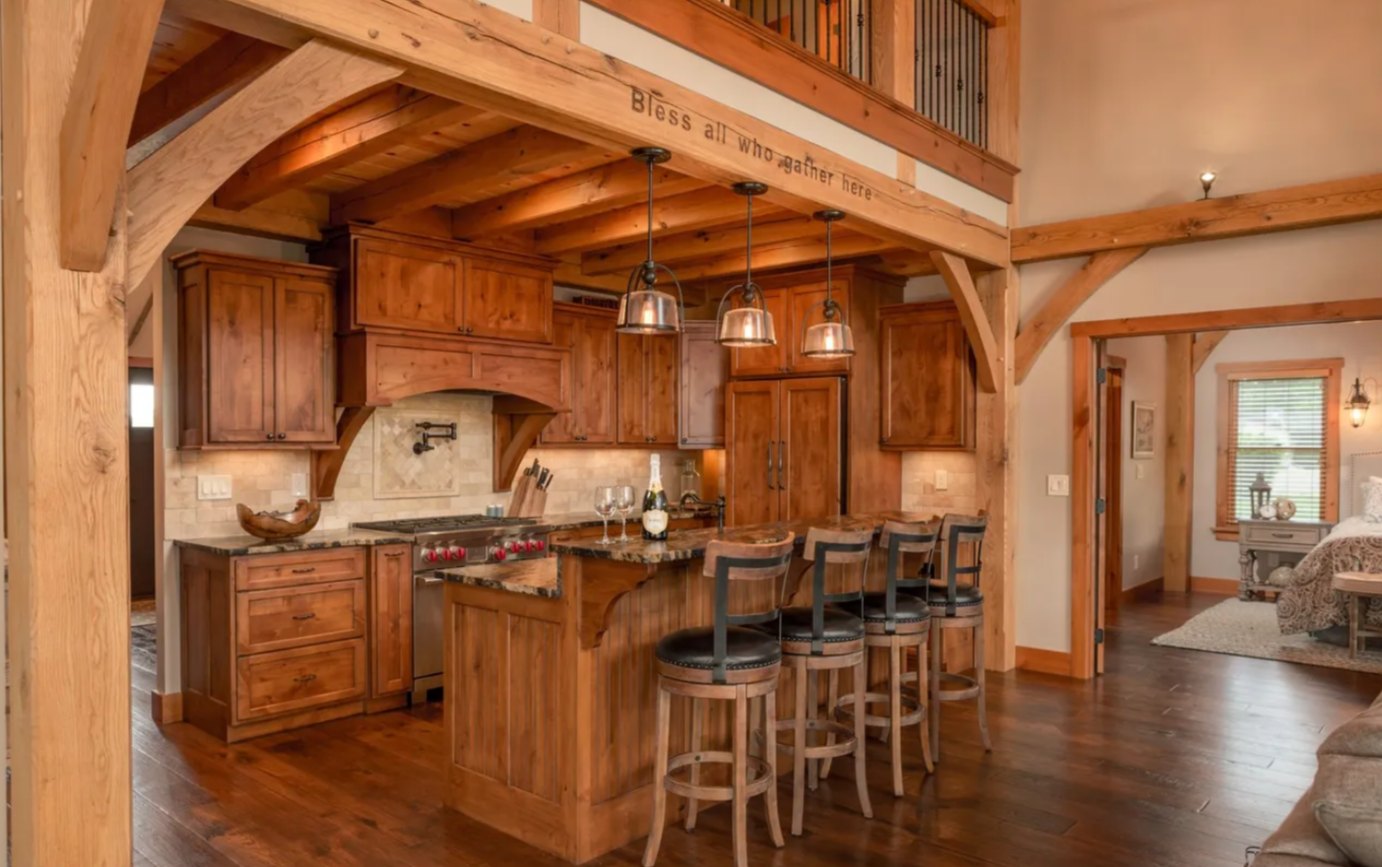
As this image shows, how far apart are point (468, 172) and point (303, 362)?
150 cm

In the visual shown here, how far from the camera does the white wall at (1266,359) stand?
340 inches

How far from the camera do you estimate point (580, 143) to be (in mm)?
3746

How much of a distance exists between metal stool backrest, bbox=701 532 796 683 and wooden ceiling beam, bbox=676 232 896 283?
109 inches

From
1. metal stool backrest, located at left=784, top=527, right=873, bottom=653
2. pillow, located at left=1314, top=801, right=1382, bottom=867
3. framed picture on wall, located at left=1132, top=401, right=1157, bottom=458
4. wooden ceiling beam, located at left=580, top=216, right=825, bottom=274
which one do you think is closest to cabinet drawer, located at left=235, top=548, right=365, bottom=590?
metal stool backrest, located at left=784, top=527, right=873, bottom=653

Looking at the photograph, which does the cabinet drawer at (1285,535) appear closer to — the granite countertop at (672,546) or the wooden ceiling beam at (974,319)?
the wooden ceiling beam at (974,319)

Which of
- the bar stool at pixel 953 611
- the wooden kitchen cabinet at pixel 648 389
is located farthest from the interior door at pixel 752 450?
the bar stool at pixel 953 611

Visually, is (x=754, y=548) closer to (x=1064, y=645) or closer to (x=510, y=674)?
(x=510, y=674)

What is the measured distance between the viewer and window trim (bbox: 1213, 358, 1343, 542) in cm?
876

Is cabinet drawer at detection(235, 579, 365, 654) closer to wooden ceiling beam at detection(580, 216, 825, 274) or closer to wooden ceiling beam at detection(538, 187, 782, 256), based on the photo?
wooden ceiling beam at detection(538, 187, 782, 256)

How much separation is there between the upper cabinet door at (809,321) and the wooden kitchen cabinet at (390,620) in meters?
2.92

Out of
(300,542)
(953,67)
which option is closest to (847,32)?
(953,67)

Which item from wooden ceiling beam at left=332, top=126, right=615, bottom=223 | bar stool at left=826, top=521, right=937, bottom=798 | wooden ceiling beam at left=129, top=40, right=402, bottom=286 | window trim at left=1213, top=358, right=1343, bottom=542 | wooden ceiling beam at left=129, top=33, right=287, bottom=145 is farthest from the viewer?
window trim at left=1213, top=358, right=1343, bottom=542

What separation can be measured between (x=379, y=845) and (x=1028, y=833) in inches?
93.0

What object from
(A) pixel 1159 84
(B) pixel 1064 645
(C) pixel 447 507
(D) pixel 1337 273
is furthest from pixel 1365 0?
(C) pixel 447 507
